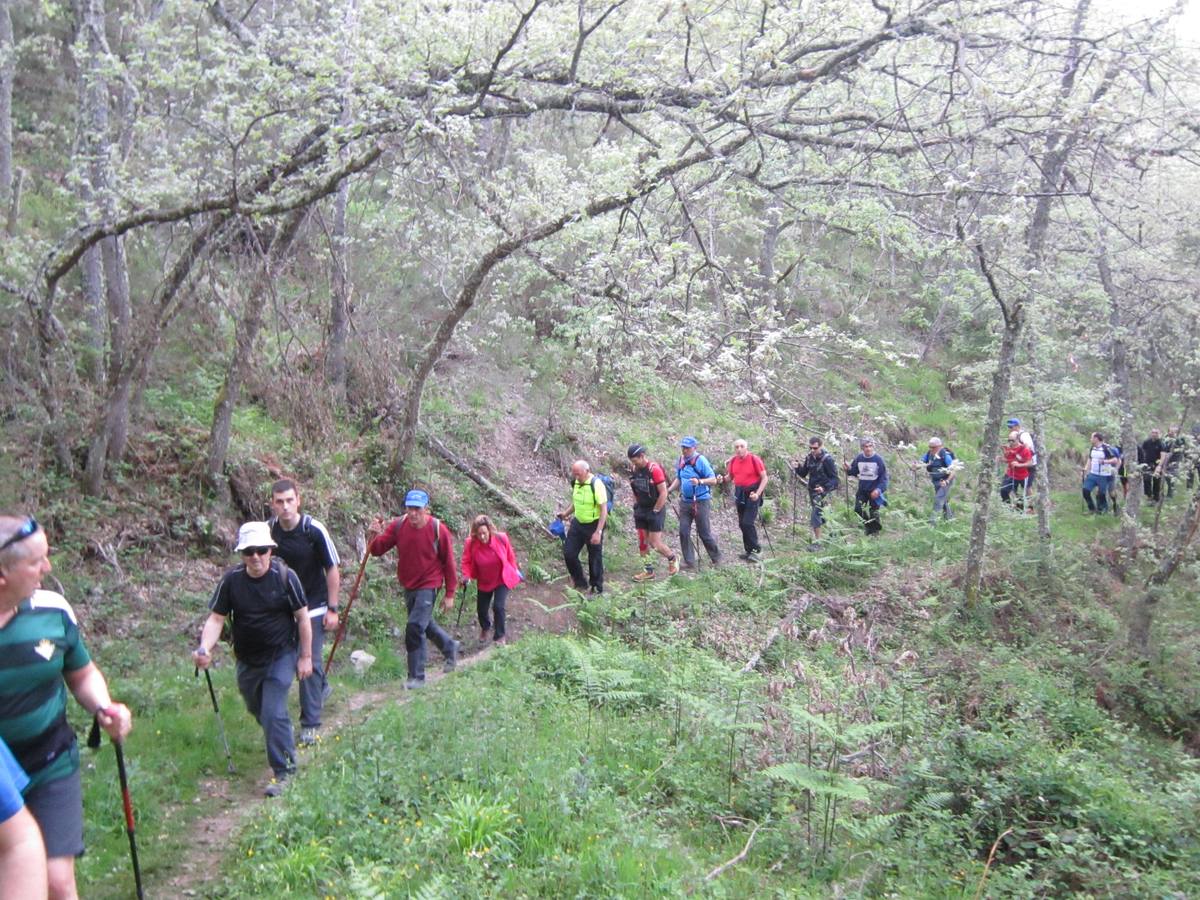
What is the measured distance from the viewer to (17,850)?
8.00 ft

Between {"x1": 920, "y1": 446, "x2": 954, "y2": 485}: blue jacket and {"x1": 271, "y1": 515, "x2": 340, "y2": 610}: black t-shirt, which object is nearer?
{"x1": 271, "y1": 515, "x2": 340, "y2": 610}: black t-shirt

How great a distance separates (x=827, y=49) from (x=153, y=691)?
872 cm

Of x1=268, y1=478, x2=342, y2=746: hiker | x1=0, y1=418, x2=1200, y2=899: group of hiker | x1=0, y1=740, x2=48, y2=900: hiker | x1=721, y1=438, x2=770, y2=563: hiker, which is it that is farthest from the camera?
x1=721, y1=438, x2=770, y2=563: hiker

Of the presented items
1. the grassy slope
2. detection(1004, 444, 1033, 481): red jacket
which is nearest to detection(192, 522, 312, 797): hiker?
the grassy slope

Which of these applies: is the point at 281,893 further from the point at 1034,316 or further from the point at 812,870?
the point at 1034,316

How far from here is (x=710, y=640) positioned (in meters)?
10.7

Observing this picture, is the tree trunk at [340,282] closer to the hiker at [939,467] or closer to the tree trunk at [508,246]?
the tree trunk at [508,246]

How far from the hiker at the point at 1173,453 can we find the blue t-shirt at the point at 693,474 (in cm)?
645

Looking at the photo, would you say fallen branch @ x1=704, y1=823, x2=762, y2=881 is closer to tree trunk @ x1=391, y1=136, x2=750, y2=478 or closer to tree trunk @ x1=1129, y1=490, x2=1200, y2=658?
tree trunk @ x1=391, y1=136, x2=750, y2=478

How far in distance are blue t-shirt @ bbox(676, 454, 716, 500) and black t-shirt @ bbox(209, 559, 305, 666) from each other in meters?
7.90

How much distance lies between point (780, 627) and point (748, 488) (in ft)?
11.4

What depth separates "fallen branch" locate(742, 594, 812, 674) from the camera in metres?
9.88

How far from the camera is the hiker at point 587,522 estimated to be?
1205 centimetres

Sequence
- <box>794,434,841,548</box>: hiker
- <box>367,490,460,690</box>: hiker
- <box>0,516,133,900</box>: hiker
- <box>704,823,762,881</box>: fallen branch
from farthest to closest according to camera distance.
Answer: <box>794,434,841,548</box>: hiker → <box>367,490,460,690</box>: hiker → <box>704,823,762,881</box>: fallen branch → <box>0,516,133,900</box>: hiker
